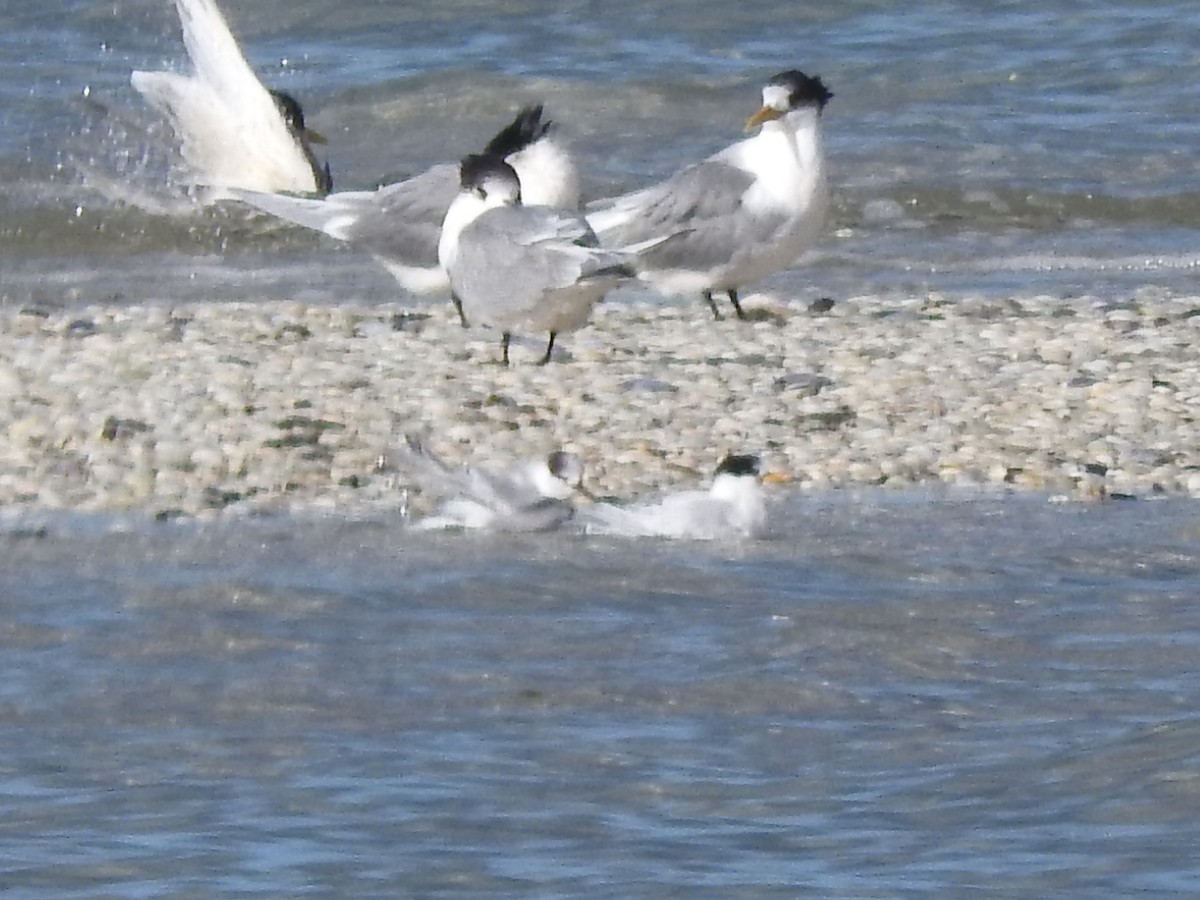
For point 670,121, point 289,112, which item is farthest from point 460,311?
point 670,121

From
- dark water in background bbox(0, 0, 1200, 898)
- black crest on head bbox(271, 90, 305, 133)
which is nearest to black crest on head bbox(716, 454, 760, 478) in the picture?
dark water in background bbox(0, 0, 1200, 898)

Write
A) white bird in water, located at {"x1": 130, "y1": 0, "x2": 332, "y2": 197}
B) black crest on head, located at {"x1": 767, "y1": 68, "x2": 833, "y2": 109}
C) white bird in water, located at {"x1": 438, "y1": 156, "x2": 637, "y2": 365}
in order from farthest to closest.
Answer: white bird in water, located at {"x1": 130, "y1": 0, "x2": 332, "y2": 197} → black crest on head, located at {"x1": 767, "y1": 68, "x2": 833, "y2": 109} → white bird in water, located at {"x1": 438, "y1": 156, "x2": 637, "y2": 365}

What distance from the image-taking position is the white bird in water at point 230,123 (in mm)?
9602

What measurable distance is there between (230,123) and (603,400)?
10.9 ft

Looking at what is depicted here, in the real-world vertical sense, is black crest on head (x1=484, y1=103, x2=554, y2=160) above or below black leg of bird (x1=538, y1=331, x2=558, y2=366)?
above

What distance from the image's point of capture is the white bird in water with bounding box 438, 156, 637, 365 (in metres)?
7.18

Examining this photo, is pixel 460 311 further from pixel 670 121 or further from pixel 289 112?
pixel 670 121

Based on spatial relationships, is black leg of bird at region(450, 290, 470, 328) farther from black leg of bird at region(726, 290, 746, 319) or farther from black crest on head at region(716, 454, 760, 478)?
black crest on head at region(716, 454, 760, 478)

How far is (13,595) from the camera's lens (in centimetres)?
487

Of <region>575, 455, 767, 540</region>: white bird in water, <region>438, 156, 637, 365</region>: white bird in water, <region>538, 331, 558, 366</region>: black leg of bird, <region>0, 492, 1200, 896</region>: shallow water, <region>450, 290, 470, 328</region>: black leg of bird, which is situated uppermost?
<region>438, 156, 637, 365</region>: white bird in water

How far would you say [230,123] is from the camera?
9.70m

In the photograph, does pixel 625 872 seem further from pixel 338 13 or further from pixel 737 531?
pixel 338 13

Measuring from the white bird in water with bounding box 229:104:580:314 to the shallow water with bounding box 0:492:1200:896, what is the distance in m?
2.83

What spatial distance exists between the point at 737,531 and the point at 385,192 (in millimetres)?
3575
